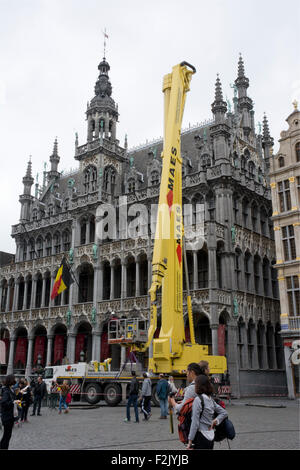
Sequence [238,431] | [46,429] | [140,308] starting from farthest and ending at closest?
[140,308] < [46,429] < [238,431]

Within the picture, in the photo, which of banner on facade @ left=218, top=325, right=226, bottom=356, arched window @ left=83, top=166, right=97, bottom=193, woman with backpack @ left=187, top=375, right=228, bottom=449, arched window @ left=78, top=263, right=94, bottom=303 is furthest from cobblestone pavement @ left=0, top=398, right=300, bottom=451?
arched window @ left=83, top=166, right=97, bottom=193

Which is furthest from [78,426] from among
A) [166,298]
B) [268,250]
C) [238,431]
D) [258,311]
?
[268,250]

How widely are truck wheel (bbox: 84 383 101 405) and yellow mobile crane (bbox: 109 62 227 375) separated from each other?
367 cm

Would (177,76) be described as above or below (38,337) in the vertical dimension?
above

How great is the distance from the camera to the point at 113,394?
23.1m

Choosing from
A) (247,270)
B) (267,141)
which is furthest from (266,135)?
(247,270)

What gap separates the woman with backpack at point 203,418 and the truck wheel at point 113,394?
17.7 meters

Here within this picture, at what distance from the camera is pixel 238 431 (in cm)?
1280

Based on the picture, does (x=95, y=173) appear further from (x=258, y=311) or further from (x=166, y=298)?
(x=166, y=298)

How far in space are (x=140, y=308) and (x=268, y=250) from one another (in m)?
12.1

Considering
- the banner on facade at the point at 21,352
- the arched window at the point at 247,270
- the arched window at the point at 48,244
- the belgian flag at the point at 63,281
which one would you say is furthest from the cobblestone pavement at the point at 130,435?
the arched window at the point at 48,244

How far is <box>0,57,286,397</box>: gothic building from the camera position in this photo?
33312 millimetres

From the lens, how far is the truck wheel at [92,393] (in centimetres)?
2386

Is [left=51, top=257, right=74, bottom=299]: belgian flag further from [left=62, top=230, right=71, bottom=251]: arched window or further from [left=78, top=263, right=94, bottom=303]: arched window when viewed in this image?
[left=62, top=230, right=71, bottom=251]: arched window
